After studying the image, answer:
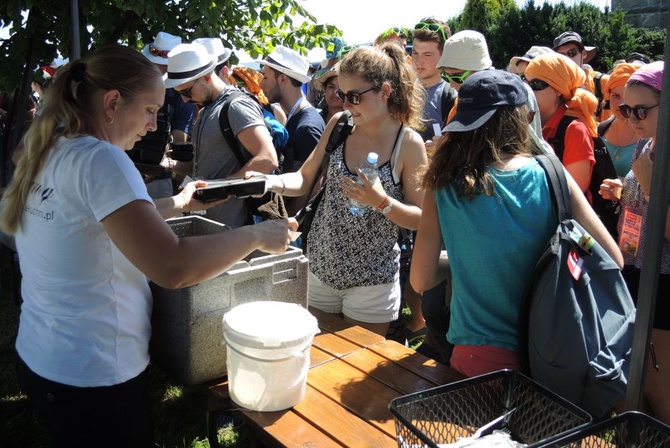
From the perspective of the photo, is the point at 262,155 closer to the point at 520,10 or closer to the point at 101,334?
the point at 101,334

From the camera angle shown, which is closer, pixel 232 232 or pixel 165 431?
pixel 232 232

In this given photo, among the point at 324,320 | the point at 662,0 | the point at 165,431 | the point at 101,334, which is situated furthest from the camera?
the point at 662,0

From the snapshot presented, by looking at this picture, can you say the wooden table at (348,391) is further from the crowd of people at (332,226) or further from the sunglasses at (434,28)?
the sunglasses at (434,28)

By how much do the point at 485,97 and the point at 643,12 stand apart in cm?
3060

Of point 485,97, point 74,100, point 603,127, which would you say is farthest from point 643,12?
point 74,100

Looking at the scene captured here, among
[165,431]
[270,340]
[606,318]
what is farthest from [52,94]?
[165,431]

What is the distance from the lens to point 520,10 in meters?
23.3

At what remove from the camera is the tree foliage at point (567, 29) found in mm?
20344

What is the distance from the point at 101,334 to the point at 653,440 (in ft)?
4.59

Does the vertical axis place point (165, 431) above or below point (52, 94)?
below

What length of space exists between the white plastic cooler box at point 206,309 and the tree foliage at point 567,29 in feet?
66.3

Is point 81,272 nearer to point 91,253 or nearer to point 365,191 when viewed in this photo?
point 91,253

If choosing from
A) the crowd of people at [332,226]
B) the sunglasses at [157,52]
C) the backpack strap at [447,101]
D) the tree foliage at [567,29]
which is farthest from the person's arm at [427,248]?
the tree foliage at [567,29]

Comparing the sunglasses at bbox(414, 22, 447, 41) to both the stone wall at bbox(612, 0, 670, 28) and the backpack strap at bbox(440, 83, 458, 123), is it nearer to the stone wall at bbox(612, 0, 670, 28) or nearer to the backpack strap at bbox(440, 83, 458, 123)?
the backpack strap at bbox(440, 83, 458, 123)
